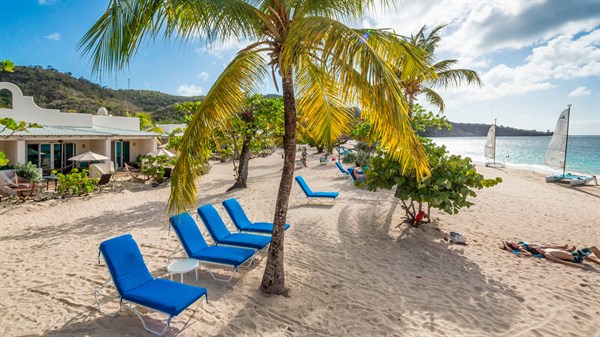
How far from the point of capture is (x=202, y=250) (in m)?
5.53

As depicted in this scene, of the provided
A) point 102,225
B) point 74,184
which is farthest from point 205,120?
point 74,184

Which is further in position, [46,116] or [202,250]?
[46,116]

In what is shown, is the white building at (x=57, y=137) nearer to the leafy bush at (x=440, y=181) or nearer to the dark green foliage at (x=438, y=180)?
the dark green foliage at (x=438, y=180)

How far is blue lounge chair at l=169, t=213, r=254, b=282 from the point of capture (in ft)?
16.8

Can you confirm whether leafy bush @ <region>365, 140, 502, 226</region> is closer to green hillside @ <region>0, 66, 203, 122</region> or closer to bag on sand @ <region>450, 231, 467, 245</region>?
bag on sand @ <region>450, 231, 467, 245</region>

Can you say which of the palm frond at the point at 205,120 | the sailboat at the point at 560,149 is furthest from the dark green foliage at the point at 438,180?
the sailboat at the point at 560,149

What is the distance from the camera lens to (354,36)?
10.8 ft

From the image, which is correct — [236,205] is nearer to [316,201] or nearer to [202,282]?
[202,282]

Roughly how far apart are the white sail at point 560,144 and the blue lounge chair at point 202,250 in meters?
27.4

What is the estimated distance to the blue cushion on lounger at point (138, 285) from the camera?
3.67 meters

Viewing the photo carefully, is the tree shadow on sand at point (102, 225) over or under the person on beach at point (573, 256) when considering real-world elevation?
under

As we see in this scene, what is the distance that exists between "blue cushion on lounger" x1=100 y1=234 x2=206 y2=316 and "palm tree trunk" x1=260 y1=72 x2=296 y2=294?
1.13 meters

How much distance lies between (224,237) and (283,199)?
226cm

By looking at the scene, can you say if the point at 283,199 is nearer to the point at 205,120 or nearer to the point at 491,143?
the point at 205,120
